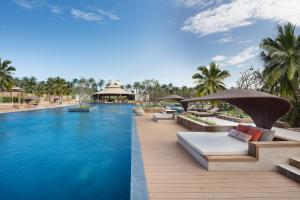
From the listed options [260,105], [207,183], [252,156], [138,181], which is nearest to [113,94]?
[260,105]

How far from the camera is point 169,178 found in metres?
4.55

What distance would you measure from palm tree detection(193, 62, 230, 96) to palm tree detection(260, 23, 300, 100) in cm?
934

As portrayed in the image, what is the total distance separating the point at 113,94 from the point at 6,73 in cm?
4133

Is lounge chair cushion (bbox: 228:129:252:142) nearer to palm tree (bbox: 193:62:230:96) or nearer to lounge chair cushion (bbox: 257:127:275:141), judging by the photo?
lounge chair cushion (bbox: 257:127:275:141)

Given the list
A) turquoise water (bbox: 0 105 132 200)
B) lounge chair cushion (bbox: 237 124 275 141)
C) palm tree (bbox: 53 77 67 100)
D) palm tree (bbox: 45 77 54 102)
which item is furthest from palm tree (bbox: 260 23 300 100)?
palm tree (bbox: 45 77 54 102)

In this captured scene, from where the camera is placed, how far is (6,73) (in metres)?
36.8

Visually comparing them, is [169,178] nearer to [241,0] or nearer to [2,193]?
[2,193]

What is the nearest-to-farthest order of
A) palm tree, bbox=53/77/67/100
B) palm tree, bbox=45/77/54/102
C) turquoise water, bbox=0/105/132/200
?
turquoise water, bbox=0/105/132/200 → palm tree, bbox=53/77/67/100 → palm tree, bbox=45/77/54/102

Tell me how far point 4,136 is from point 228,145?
43.8ft

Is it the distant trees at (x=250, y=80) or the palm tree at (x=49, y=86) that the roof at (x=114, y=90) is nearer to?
the palm tree at (x=49, y=86)

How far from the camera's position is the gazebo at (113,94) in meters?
75.3

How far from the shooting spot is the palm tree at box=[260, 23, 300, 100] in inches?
590

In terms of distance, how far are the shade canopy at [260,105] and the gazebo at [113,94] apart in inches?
2687

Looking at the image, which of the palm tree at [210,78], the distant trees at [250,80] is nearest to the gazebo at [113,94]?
the palm tree at [210,78]
